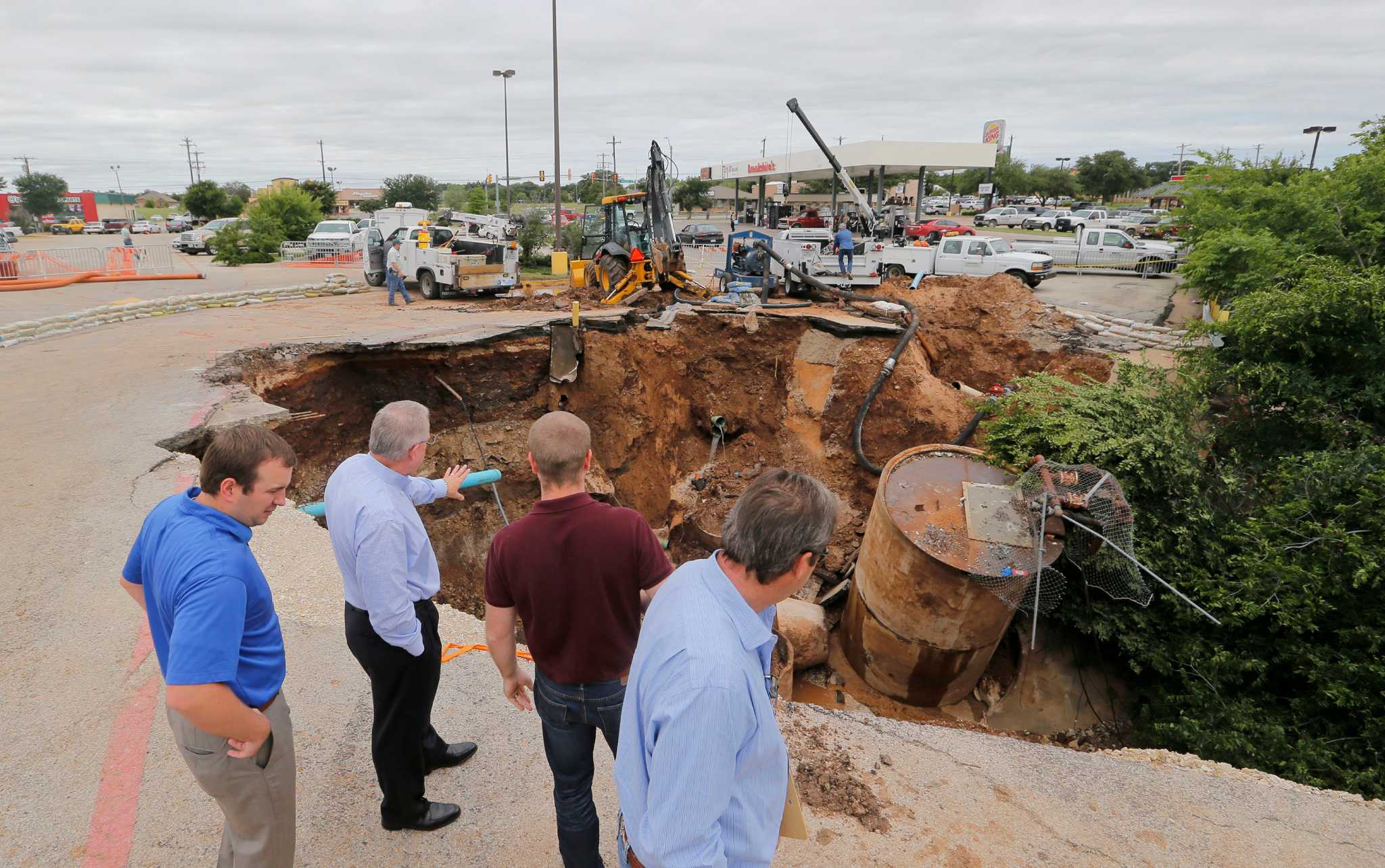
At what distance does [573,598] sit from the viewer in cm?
247

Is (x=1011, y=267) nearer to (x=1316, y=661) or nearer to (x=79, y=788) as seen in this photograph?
(x=1316, y=661)

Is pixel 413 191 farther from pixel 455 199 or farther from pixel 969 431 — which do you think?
pixel 969 431

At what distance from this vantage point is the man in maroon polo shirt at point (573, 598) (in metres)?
2.45

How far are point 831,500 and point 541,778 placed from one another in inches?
88.7

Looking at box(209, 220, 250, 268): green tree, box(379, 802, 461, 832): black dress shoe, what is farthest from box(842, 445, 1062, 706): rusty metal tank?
box(209, 220, 250, 268): green tree

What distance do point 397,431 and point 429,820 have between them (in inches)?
63.6

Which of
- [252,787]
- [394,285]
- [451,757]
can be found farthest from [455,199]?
[252,787]

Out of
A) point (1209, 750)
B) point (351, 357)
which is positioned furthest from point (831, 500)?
point (351, 357)

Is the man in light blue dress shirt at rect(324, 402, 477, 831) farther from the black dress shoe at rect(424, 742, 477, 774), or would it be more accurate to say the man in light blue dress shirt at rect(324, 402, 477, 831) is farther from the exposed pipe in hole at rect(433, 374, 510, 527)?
the exposed pipe in hole at rect(433, 374, 510, 527)

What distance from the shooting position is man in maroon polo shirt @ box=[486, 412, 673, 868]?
8.02ft

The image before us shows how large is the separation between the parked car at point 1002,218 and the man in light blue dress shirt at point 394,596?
48.7 metres

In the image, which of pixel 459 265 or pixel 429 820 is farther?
pixel 459 265

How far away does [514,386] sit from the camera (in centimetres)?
1162

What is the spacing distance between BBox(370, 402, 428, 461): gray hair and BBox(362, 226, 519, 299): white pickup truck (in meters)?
15.3
